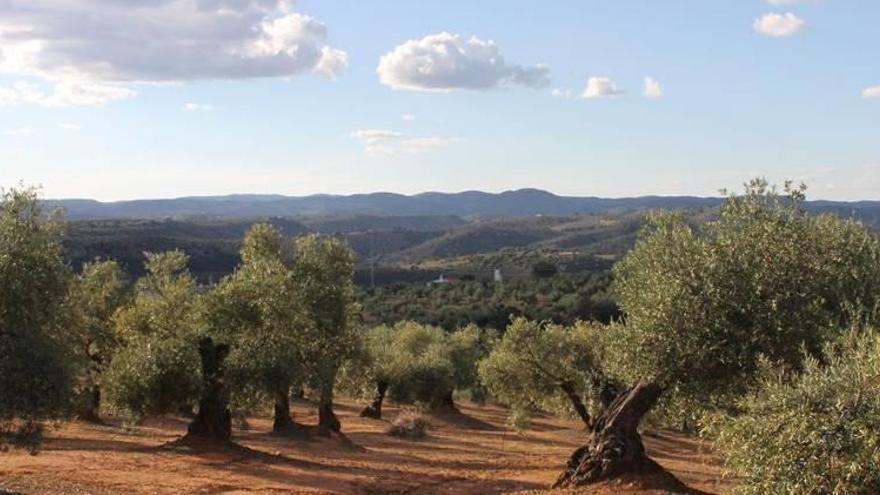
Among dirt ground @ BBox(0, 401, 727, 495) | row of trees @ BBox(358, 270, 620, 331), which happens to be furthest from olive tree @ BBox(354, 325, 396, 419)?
row of trees @ BBox(358, 270, 620, 331)

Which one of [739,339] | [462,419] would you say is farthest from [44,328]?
[462,419]

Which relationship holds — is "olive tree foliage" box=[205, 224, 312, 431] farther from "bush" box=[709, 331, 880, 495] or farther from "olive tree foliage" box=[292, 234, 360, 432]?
"bush" box=[709, 331, 880, 495]

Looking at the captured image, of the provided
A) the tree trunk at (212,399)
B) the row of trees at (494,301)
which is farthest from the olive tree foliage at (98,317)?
the row of trees at (494,301)

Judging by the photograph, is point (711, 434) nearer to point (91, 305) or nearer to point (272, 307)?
point (272, 307)

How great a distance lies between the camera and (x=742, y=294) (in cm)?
2072

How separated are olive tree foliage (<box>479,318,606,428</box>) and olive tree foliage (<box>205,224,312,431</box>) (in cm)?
1213

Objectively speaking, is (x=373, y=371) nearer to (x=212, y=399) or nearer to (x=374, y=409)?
(x=374, y=409)

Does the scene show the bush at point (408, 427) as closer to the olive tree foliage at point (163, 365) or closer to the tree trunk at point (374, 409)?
the tree trunk at point (374, 409)

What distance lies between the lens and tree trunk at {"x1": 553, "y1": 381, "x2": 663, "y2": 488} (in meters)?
24.5

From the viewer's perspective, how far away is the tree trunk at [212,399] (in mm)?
32312

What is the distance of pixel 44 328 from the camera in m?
22.6

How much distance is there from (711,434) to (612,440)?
775 cm

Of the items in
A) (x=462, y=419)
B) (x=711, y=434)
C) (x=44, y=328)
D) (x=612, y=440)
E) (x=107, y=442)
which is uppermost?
(x=44, y=328)

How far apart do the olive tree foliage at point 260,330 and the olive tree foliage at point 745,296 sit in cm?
1441
